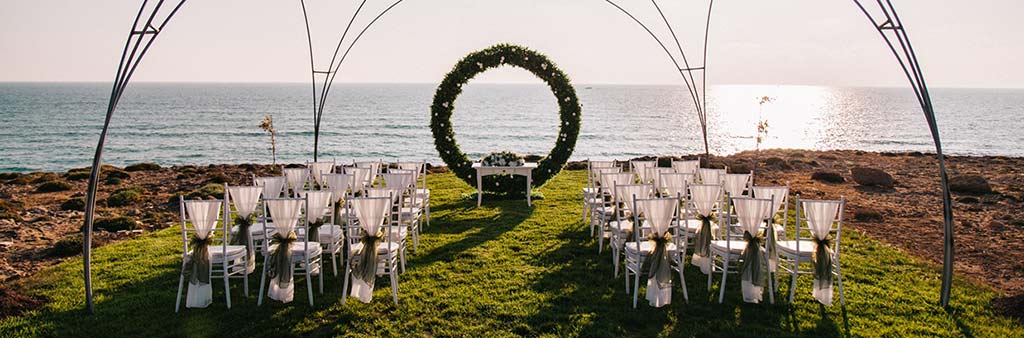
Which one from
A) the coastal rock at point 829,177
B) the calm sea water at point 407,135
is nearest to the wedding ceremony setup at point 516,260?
the coastal rock at point 829,177

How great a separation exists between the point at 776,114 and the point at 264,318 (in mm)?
86298

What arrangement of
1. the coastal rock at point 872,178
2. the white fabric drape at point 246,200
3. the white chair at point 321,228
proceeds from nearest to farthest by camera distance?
the white chair at point 321,228, the white fabric drape at point 246,200, the coastal rock at point 872,178

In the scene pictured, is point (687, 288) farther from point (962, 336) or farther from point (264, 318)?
point (264, 318)

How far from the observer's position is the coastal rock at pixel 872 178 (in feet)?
48.5

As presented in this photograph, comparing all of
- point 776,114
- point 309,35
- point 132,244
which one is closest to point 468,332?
point 132,244

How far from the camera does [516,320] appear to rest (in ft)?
18.1

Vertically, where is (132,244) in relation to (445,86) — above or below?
below

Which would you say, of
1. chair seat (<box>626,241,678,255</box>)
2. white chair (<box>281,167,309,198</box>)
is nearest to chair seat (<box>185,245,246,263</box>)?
white chair (<box>281,167,309,198</box>)

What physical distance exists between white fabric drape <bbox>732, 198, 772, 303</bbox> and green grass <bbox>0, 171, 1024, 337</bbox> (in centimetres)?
12

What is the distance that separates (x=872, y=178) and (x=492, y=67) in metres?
9.64

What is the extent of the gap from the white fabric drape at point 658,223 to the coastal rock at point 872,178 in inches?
449

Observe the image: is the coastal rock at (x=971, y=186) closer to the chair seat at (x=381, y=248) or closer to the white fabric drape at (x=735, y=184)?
the white fabric drape at (x=735, y=184)

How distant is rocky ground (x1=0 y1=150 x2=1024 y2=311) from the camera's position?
8.16 meters

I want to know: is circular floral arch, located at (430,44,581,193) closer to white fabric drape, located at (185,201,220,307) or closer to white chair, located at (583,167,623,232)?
white chair, located at (583,167,623,232)
